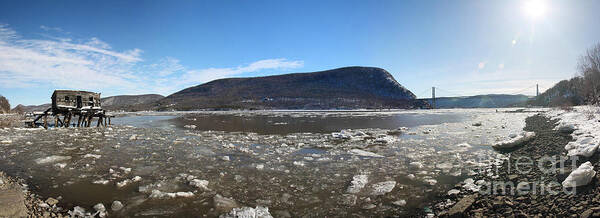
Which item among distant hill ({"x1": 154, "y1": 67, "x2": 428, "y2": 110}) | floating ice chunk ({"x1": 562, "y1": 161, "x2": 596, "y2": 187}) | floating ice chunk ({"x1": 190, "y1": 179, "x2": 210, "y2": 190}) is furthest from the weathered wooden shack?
distant hill ({"x1": 154, "y1": 67, "x2": 428, "y2": 110})

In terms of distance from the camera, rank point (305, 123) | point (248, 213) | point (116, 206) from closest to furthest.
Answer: point (248, 213), point (116, 206), point (305, 123)

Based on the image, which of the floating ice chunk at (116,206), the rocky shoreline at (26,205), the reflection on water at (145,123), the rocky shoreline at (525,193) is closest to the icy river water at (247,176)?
the floating ice chunk at (116,206)

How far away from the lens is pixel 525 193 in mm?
5316

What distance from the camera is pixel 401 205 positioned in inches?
212

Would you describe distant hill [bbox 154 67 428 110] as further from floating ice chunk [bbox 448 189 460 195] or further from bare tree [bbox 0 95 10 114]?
floating ice chunk [bbox 448 189 460 195]

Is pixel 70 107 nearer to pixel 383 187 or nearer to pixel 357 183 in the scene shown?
pixel 357 183

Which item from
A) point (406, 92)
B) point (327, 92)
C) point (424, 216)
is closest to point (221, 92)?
point (327, 92)

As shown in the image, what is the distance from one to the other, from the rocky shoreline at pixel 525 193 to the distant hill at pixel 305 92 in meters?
78.1

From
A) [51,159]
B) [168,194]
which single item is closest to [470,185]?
[168,194]

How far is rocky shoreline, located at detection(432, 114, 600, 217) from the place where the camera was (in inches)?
176

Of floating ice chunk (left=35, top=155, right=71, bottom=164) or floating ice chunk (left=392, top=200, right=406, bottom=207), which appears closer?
floating ice chunk (left=392, top=200, right=406, bottom=207)

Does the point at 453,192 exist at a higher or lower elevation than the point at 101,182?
lower

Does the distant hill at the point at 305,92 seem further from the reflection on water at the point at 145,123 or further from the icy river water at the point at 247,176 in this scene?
the icy river water at the point at 247,176
